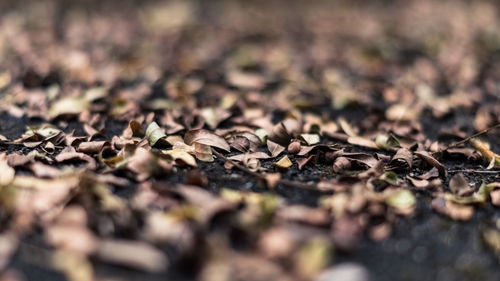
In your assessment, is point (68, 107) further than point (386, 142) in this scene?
Yes

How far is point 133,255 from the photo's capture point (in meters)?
0.92

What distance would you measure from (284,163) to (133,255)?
0.59m

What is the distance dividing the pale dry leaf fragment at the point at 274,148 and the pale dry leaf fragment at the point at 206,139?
0.47 feet

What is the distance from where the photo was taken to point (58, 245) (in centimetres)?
97

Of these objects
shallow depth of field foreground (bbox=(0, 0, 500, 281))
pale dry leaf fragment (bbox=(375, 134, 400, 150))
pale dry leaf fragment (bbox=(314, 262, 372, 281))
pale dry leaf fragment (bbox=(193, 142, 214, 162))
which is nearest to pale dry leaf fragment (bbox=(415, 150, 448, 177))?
shallow depth of field foreground (bbox=(0, 0, 500, 281))

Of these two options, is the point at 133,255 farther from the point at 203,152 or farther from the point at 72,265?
the point at 203,152

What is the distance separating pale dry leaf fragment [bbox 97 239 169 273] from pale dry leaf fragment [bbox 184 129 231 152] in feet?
1.74

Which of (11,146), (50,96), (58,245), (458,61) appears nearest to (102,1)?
(50,96)

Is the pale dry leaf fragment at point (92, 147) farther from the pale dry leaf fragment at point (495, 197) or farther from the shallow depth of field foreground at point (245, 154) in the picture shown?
the pale dry leaf fragment at point (495, 197)

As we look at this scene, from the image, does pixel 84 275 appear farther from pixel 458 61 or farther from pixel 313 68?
pixel 458 61

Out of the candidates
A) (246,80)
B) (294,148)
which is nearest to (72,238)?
(294,148)

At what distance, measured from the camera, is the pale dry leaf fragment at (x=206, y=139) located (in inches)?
55.9

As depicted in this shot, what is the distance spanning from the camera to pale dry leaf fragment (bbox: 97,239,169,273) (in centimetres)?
91

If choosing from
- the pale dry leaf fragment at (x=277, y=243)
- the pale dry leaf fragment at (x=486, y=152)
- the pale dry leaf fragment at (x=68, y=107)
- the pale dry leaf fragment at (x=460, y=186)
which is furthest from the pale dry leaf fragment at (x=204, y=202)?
the pale dry leaf fragment at (x=486, y=152)
